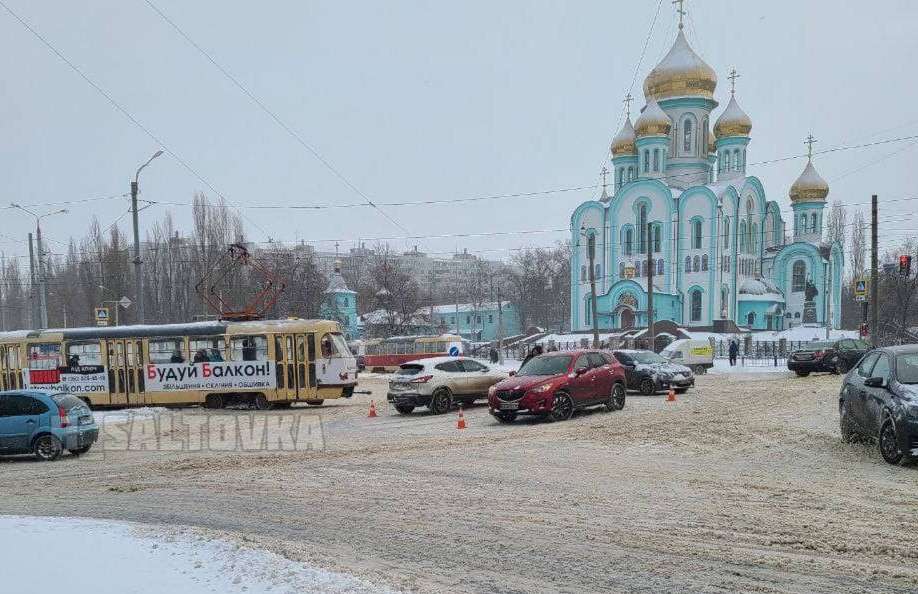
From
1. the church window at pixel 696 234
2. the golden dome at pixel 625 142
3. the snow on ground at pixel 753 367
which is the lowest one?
the snow on ground at pixel 753 367

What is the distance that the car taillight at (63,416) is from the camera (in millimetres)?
13492

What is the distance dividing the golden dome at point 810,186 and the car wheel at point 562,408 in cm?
6209

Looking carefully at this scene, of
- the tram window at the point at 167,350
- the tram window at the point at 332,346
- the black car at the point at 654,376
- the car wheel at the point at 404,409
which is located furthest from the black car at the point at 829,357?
the tram window at the point at 167,350

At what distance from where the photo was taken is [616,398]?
17.8 m

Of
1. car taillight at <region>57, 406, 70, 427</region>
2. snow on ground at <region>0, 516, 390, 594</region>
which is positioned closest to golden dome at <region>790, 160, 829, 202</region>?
car taillight at <region>57, 406, 70, 427</region>

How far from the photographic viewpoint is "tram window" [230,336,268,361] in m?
22.2

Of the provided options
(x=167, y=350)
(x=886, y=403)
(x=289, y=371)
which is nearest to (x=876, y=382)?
(x=886, y=403)

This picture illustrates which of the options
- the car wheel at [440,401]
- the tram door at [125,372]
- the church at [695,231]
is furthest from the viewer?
the church at [695,231]

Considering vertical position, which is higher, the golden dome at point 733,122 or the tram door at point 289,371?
the golden dome at point 733,122

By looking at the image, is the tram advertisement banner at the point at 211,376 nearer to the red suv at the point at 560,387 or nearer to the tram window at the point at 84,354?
the tram window at the point at 84,354

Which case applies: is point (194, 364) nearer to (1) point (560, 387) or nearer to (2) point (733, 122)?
(1) point (560, 387)

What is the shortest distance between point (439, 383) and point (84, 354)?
1267cm

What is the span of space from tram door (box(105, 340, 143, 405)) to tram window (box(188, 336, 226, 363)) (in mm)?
1881

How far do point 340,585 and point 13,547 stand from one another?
117 inches
